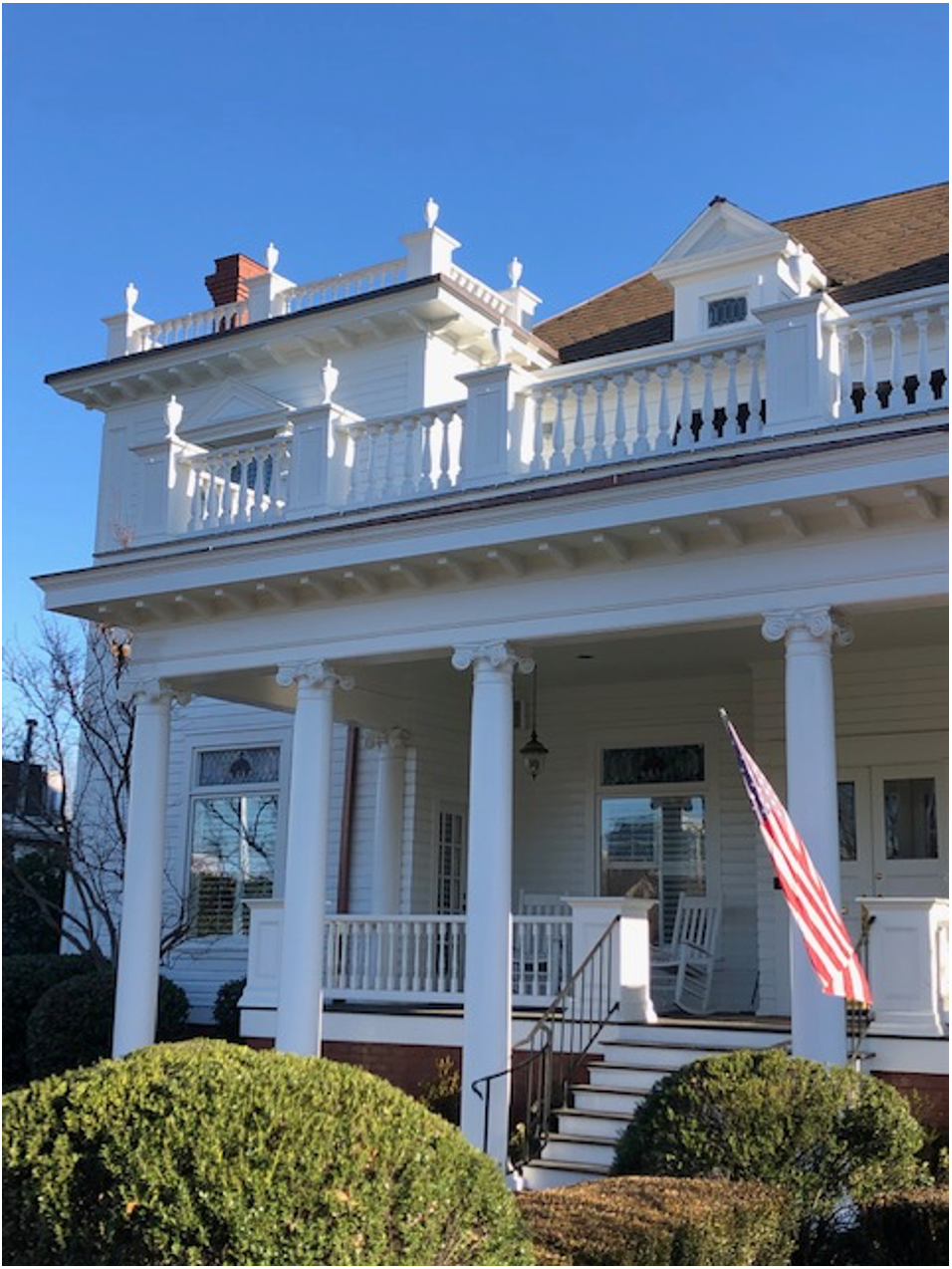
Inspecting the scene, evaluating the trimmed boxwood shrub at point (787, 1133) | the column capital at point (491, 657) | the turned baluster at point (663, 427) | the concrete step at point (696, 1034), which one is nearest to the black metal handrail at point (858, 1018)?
the concrete step at point (696, 1034)

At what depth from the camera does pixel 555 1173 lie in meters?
10.9

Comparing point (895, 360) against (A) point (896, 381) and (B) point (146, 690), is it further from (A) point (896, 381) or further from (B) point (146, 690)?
(B) point (146, 690)

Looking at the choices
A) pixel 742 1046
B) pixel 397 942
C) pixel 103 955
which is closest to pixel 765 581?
pixel 742 1046

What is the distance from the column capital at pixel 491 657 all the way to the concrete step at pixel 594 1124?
140 inches

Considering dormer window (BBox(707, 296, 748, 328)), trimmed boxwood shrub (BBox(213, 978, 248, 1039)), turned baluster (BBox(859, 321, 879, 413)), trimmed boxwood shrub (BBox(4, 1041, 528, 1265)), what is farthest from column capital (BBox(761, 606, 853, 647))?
trimmed boxwood shrub (BBox(213, 978, 248, 1039))

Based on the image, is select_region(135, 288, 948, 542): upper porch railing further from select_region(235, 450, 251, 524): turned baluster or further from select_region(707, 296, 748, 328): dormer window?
select_region(707, 296, 748, 328): dormer window

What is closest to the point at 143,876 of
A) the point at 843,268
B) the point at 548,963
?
the point at 548,963

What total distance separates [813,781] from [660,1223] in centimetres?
462

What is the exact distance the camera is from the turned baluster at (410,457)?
502 inches

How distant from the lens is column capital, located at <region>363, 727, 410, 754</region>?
55.4ft

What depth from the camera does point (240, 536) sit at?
13250mm

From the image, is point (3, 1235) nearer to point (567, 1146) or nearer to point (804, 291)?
point (567, 1146)

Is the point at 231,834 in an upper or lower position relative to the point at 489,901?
upper

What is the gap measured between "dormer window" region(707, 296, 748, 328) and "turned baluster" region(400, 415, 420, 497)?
4.99 metres
